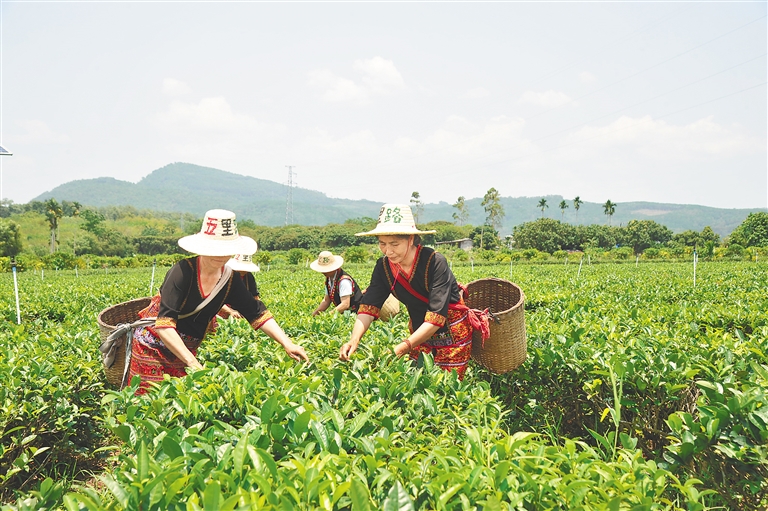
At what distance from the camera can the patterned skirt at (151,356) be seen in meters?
3.19

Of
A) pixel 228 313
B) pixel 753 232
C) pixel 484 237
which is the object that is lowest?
pixel 484 237

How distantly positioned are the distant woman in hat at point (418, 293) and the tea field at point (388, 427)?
248mm

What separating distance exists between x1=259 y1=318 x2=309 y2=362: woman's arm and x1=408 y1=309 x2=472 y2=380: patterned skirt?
0.77 meters

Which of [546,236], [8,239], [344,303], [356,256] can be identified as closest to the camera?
[344,303]

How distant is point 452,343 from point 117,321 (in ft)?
9.04

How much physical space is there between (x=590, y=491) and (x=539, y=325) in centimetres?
283

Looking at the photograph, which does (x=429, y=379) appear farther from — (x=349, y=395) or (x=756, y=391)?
(x=756, y=391)

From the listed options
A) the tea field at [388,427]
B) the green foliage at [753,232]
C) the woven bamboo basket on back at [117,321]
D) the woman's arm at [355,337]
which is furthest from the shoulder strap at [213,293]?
the green foliage at [753,232]

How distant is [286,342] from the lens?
309 cm

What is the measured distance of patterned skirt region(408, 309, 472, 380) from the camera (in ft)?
10.6

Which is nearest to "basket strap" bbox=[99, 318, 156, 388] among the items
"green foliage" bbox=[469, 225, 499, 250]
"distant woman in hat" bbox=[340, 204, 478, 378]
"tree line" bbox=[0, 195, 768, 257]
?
"distant woman in hat" bbox=[340, 204, 478, 378]

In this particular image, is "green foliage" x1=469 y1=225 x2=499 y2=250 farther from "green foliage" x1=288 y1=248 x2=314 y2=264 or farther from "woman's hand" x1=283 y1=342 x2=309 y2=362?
"woman's hand" x1=283 y1=342 x2=309 y2=362

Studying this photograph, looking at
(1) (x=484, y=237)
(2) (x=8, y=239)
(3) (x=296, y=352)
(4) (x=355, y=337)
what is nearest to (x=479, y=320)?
(4) (x=355, y=337)

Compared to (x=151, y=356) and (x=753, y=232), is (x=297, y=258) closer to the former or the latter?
(x=151, y=356)
